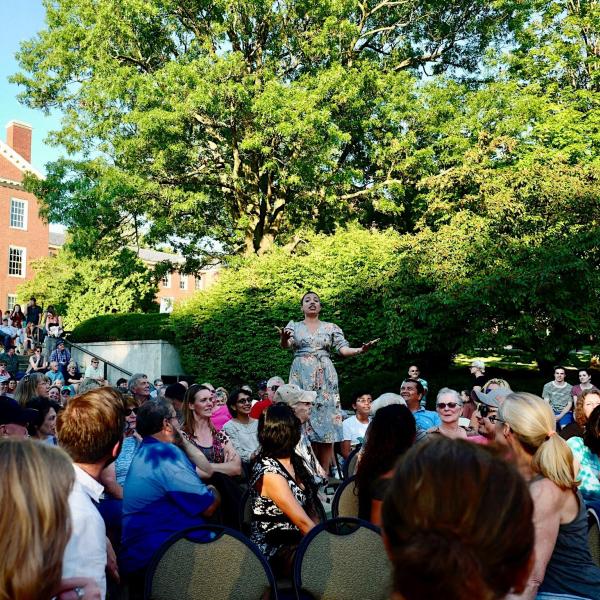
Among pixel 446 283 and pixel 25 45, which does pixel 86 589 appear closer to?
pixel 446 283

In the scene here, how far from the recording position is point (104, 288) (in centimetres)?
2530

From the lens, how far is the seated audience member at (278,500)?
12.2 ft

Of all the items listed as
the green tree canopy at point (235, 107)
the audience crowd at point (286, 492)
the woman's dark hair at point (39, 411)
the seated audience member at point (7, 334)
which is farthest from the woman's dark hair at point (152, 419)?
the seated audience member at point (7, 334)

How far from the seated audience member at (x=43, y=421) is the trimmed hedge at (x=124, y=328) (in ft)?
53.0

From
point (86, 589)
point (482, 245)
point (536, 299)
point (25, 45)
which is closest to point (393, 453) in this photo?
point (86, 589)

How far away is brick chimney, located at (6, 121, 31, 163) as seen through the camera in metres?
44.7

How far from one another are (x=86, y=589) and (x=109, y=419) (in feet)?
3.25

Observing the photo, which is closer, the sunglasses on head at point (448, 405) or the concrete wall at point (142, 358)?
the sunglasses on head at point (448, 405)

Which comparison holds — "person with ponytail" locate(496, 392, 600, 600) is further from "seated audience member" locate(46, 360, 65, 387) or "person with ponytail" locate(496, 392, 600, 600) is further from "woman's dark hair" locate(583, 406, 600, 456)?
"seated audience member" locate(46, 360, 65, 387)

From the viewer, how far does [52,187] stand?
71.4 feet

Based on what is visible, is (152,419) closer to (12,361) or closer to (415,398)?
(415,398)

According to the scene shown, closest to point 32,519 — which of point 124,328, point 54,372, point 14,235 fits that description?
point 54,372

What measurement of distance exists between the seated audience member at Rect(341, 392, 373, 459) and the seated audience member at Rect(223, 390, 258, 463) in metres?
1.29

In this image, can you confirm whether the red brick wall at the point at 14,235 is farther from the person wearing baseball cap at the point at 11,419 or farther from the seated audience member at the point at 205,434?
the person wearing baseball cap at the point at 11,419
